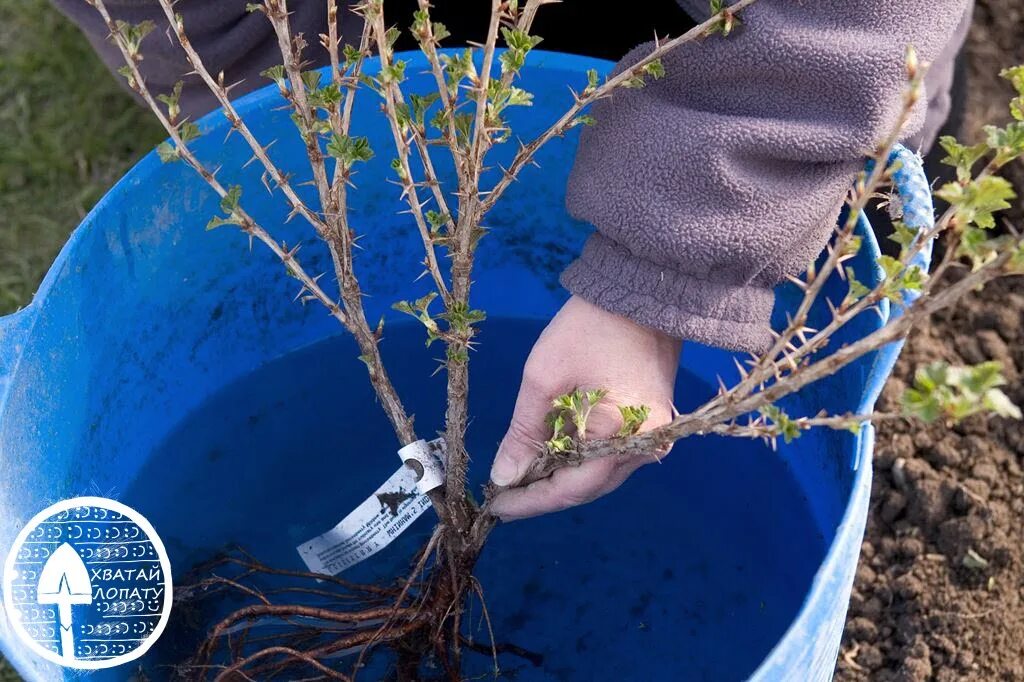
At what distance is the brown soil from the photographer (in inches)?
60.3

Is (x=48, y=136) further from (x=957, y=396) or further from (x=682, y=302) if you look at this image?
(x=957, y=396)

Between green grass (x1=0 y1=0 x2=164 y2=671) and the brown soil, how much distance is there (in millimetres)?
1654

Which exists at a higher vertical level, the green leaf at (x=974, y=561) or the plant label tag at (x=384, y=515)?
the plant label tag at (x=384, y=515)

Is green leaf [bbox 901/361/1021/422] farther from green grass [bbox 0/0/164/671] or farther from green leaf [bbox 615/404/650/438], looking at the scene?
green grass [bbox 0/0/164/671]

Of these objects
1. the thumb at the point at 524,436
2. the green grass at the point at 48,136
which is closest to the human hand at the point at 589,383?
the thumb at the point at 524,436

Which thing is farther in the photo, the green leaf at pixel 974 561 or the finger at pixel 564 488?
the green leaf at pixel 974 561

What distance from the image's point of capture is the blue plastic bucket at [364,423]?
4.17 feet

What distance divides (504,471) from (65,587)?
20.3 inches

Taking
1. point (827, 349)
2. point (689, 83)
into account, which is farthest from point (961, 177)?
point (827, 349)

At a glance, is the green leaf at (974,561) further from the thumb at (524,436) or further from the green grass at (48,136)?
the green grass at (48,136)

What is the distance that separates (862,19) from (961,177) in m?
0.31

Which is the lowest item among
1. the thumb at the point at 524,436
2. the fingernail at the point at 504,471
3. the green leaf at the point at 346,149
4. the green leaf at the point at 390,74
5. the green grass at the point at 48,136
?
the fingernail at the point at 504,471

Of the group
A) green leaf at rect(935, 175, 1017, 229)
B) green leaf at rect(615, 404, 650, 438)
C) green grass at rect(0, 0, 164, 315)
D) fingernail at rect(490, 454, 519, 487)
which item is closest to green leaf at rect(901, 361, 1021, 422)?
green leaf at rect(935, 175, 1017, 229)

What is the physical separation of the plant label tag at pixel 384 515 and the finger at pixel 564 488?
107 mm
